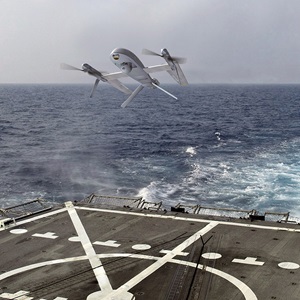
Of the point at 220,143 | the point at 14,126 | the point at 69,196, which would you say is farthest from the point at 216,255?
the point at 14,126

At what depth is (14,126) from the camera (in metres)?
118

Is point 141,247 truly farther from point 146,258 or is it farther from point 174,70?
point 174,70

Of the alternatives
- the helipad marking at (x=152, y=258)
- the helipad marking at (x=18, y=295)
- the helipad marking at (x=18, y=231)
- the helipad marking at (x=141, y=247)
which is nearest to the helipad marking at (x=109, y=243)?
the helipad marking at (x=141, y=247)

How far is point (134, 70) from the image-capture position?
86.5 feet

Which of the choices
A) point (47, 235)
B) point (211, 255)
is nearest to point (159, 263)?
point (211, 255)

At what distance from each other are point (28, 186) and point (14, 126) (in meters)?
60.6

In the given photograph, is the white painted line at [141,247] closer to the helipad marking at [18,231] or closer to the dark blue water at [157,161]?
the helipad marking at [18,231]

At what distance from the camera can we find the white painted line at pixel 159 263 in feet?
78.6

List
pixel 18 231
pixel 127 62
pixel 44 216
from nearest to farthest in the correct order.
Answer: pixel 127 62, pixel 18 231, pixel 44 216

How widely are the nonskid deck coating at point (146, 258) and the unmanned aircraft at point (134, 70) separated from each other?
31.5 ft

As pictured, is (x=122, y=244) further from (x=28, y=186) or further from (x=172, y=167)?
(x=172, y=167)

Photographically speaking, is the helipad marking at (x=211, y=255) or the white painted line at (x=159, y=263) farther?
the helipad marking at (x=211, y=255)

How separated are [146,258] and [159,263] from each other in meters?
1.17

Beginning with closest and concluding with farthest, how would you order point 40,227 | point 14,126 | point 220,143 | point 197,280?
point 197,280 → point 40,227 → point 220,143 → point 14,126
